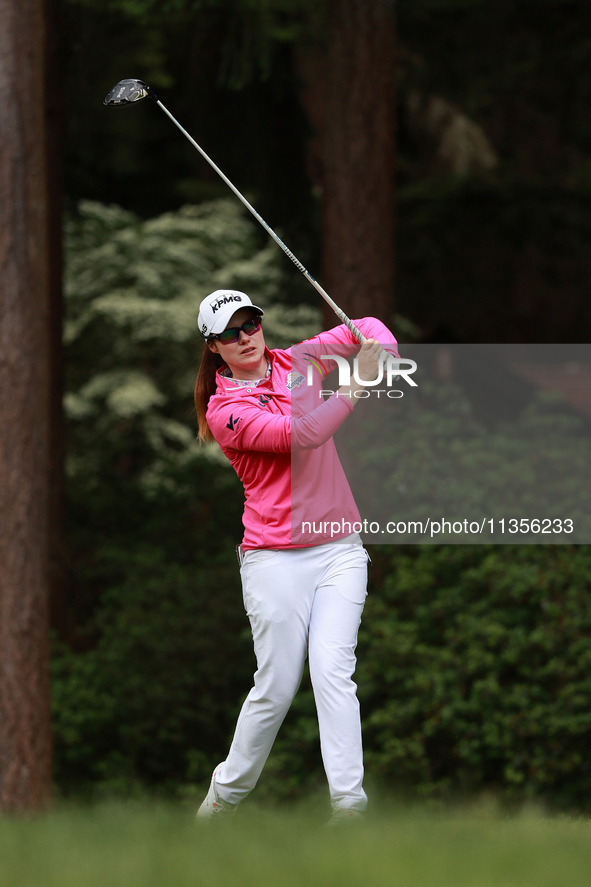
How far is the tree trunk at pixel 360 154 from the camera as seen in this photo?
8.68 metres

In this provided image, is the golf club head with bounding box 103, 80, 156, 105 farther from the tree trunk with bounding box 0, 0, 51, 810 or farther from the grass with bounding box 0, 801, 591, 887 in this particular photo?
the grass with bounding box 0, 801, 591, 887

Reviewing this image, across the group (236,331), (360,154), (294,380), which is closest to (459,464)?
(360,154)

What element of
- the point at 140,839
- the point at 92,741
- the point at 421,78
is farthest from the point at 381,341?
the point at 421,78

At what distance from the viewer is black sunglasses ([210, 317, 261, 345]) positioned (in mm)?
4297

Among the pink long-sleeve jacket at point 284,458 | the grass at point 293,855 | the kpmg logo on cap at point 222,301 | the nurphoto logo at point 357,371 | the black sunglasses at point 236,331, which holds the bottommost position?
the grass at point 293,855

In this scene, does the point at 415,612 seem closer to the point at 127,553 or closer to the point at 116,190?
the point at 127,553

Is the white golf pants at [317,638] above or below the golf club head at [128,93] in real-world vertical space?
below

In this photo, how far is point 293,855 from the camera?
3715mm

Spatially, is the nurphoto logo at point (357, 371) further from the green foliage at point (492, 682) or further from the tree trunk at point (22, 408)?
the green foliage at point (492, 682)

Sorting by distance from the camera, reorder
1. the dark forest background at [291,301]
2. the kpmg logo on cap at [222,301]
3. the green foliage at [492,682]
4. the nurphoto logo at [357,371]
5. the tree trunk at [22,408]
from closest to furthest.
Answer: the nurphoto logo at [357,371], the kpmg logo on cap at [222,301], the tree trunk at [22,408], the green foliage at [492,682], the dark forest background at [291,301]

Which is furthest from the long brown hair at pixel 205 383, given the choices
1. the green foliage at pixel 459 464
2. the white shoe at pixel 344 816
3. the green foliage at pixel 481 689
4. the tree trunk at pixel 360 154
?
the tree trunk at pixel 360 154

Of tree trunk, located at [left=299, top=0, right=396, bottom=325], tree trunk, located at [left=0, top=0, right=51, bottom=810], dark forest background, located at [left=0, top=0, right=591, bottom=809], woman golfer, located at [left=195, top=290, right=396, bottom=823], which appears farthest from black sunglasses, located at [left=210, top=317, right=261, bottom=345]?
tree trunk, located at [left=299, top=0, right=396, bottom=325]

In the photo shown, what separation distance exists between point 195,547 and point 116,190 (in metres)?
6.82

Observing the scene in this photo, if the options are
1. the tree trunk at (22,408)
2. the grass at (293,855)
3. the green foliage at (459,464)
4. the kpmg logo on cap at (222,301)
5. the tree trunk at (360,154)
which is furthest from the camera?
the tree trunk at (360,154)
